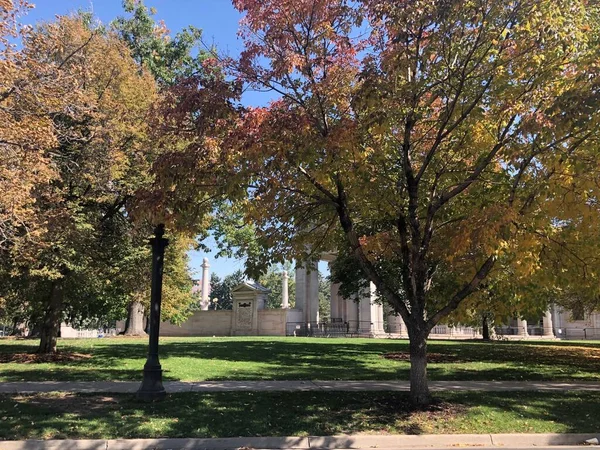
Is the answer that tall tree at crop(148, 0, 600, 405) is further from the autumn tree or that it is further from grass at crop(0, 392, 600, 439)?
the autumn tree

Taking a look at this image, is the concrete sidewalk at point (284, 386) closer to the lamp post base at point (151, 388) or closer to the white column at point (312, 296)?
the lamp post base at point (151, 388)

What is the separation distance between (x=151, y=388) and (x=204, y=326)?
133ft

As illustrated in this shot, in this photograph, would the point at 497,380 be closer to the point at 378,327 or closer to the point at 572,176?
the point at 572,176

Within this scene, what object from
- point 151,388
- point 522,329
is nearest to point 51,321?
point 151,388

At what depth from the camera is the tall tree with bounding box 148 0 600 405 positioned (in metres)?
8.23

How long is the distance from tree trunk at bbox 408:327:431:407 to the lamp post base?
4.78 m

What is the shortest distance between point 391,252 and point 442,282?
3.39 metres

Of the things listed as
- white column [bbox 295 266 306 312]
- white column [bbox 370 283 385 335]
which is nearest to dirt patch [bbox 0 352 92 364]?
white column [bbox 370 283 385 335]

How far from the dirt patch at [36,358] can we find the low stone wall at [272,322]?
98.5 feet

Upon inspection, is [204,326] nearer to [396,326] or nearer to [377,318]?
[377,318]

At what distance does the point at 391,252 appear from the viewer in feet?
41.3

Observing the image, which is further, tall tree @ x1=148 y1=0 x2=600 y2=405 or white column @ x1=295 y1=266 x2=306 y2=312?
white column @ x1=295 y1=266 x2=306 y2=312

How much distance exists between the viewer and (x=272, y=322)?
1843 inches

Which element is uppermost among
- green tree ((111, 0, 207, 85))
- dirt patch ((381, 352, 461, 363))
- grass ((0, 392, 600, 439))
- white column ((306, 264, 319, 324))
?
green tree ((111, 0, 207, 85))
